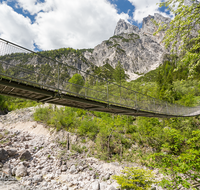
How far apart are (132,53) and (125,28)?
175ft

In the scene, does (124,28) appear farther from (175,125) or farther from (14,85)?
(14,85)

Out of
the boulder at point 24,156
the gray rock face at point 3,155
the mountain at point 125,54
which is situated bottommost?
the boulder at point 24,156

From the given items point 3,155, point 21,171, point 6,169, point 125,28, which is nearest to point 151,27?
point 125,28

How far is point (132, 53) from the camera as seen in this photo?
12106 cm

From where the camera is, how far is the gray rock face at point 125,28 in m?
152

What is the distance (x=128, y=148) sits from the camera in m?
14.8

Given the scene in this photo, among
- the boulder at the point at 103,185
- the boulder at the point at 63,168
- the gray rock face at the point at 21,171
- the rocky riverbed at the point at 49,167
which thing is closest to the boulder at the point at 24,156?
the rocky riverbed at the point at 49,167

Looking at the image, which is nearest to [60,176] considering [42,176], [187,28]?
[42,176]

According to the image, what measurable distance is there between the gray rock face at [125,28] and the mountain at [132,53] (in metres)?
18.6

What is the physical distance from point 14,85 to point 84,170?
1017 centimetres

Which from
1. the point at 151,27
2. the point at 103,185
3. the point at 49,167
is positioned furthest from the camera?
the point at 151,27

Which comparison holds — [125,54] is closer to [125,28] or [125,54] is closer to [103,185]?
[125,28]

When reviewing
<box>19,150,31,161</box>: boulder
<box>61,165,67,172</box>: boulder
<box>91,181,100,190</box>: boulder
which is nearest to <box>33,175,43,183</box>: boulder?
<box>61,165,67,172</box>: boulder

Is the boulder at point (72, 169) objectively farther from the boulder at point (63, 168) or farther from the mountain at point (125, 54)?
the mountain at point (125, 54)
